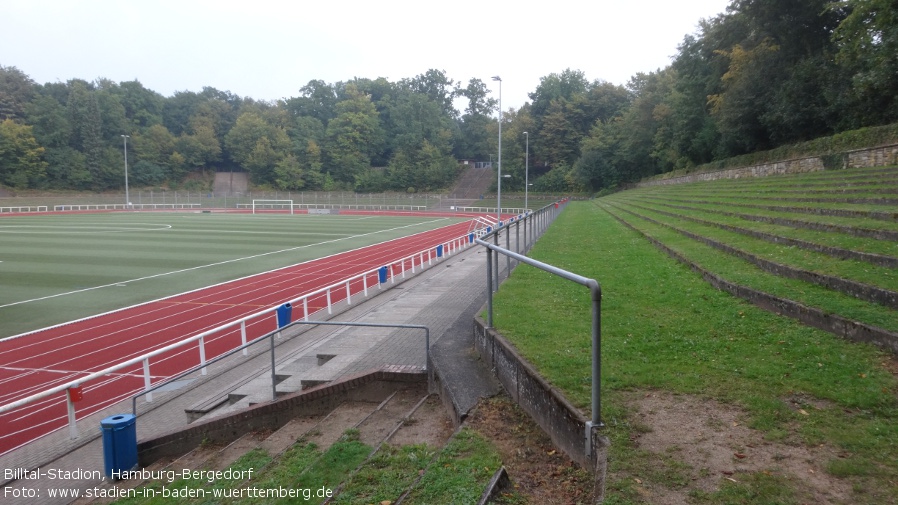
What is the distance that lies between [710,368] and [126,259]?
92.0ft

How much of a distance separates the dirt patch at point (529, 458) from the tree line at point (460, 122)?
23.6 meters

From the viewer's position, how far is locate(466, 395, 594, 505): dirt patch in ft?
10.6

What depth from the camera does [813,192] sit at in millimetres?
16281

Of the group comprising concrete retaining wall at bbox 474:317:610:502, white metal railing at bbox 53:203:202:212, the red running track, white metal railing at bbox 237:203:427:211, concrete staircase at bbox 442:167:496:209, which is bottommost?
the red running track

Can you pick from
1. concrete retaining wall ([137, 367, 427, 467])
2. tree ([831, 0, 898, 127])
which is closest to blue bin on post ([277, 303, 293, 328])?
concrete retaining wall ([137, 367, 427, 467])

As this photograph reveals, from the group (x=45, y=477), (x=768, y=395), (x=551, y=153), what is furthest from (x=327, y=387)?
(x=551, y=153)

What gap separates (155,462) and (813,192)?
17.5 metres

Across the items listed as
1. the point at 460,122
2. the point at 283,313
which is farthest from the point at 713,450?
the point at 460,122

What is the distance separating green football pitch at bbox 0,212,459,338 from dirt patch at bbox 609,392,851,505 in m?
15.4

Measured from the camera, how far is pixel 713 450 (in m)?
3.29

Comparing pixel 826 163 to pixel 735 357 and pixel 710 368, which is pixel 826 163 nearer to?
pixel 735 357

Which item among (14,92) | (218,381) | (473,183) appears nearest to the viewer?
(218,381)

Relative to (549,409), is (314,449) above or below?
below

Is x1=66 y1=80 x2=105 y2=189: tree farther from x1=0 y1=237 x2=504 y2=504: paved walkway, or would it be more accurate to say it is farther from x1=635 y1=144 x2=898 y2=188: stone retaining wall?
x1=0 y1=237 x2=504 y2=504: paved walkway
